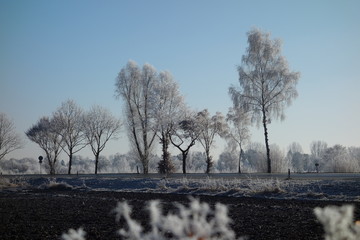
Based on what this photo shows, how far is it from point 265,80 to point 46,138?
37048 millimetres

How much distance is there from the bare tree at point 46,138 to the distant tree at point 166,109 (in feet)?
67.4

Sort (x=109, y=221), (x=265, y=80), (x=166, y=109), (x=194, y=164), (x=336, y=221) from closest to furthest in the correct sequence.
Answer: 1. (x=336, y=221)
2. (x=109, y=221)
3. (x=265, y=80)
4. (x=166, y=109)
5. (x=194, y=164)

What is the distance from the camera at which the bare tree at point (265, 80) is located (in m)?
30.5

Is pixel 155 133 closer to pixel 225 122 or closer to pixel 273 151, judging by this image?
pixel 225 122

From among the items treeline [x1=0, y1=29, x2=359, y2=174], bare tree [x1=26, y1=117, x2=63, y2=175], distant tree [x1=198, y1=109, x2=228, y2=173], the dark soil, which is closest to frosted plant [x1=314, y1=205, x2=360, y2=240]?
the dark soil

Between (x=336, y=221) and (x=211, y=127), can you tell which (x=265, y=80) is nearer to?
(x=211, y=127)

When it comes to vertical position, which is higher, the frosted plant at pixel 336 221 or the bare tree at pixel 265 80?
the bare tree at pixel 265 80

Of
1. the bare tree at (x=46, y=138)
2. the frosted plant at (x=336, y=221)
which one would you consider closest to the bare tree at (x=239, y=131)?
the bare tree at (x=46, y=138)

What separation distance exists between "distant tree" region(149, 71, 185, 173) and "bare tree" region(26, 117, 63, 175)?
20542 millimetres

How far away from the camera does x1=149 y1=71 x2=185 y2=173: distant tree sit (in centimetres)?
3844

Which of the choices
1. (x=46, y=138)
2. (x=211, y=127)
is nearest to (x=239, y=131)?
(x=211, y=127)

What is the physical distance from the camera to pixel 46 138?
52438mm

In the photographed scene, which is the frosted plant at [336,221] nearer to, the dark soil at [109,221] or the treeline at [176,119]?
the dark soil at [109,221]

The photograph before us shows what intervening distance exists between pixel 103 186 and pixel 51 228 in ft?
48.5
